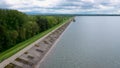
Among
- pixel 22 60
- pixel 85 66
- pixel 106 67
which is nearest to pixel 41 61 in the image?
pixel 22 60

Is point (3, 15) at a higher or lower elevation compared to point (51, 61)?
higher

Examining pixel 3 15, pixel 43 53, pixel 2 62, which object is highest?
pixel 3 15

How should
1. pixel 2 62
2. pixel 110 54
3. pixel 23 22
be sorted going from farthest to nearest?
pixel 23 22 < pixel 110 54 < pixel 2 62

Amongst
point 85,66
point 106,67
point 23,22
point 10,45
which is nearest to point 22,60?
point 85,66

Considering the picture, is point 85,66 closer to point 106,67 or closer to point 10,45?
point 106,67

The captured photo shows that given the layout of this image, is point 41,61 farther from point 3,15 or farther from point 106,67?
point 3,15

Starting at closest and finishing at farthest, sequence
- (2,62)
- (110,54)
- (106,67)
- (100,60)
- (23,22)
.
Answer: (2,62), (106,67), (100,60), (110,54), (23,22)

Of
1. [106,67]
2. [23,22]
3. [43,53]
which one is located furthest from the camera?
[23,22]

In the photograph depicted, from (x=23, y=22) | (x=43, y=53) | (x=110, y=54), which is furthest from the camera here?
(x=23, y=22)

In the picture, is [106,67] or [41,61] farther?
[41,61]
